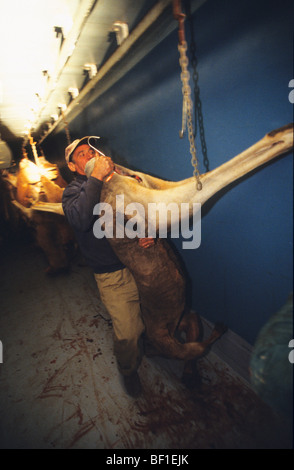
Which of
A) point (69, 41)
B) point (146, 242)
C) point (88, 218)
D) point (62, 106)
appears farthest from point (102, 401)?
point (62, 106)

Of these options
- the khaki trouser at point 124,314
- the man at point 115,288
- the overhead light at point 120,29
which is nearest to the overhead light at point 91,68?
the overhead light at point 120,29

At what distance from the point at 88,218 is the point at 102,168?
0.50 m

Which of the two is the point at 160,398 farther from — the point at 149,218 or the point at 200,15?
the point at 200,15

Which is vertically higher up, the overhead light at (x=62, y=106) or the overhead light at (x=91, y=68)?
the overhead light at (x=62, y=106)

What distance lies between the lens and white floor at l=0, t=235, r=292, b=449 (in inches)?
83.7

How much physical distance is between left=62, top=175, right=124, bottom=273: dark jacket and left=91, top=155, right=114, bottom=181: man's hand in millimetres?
48

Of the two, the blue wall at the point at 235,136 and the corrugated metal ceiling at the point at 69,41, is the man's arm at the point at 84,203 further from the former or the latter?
the corrugated metal ceiling at the point at 69,41

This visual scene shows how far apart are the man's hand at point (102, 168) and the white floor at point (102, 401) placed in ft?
8.13

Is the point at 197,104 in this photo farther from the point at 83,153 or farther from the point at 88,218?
the point at 88,218

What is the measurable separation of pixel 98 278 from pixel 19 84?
3418mm

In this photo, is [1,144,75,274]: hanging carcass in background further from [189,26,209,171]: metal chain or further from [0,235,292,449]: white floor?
[189,26,209,171]: metal chain

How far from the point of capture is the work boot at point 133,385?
2564 mm

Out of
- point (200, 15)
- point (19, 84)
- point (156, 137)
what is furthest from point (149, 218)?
point (19, 84)

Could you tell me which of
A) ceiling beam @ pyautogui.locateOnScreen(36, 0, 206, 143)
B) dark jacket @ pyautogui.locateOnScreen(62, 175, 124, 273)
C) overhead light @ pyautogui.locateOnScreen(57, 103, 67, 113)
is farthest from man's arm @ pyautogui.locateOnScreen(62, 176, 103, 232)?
overhead light @ pyautogui.locateOnScreen(57, 103, 67, 113)
